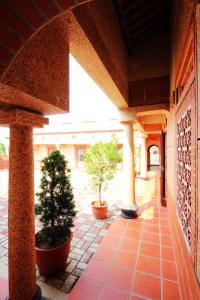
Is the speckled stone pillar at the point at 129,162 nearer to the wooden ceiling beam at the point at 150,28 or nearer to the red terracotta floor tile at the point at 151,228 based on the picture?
the red terracotta floor tile at the point at 151,228

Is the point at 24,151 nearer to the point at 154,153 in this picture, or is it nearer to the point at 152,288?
the point at 152,288

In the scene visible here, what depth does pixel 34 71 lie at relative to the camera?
160 centimetres

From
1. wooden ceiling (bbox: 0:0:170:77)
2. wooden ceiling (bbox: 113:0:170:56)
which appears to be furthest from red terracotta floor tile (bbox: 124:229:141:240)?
wooden ceiling (bbox: 113:0:170:56)

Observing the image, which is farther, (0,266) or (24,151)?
(0,266)

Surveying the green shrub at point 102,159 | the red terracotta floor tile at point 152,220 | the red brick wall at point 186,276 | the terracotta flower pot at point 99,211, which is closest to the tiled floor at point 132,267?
the red terracotta floor tile at point 152,220

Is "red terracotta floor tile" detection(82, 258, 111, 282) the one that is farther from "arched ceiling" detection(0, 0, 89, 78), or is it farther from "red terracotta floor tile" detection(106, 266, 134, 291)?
"arched ceiling" detection(0, 0, 89, 78)

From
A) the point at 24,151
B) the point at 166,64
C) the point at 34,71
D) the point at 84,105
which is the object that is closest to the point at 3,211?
the point at 24,151

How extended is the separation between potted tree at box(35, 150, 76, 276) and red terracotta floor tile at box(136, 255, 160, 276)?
1283mm

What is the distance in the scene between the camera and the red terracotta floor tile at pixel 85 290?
2258 mm

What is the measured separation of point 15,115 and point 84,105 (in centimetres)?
1222

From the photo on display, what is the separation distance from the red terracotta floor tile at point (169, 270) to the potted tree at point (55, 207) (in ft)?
5.34

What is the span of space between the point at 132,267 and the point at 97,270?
59cm

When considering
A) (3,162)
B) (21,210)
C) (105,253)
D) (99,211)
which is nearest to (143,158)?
(99,211)

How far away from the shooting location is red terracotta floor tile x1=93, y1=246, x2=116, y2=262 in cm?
306
